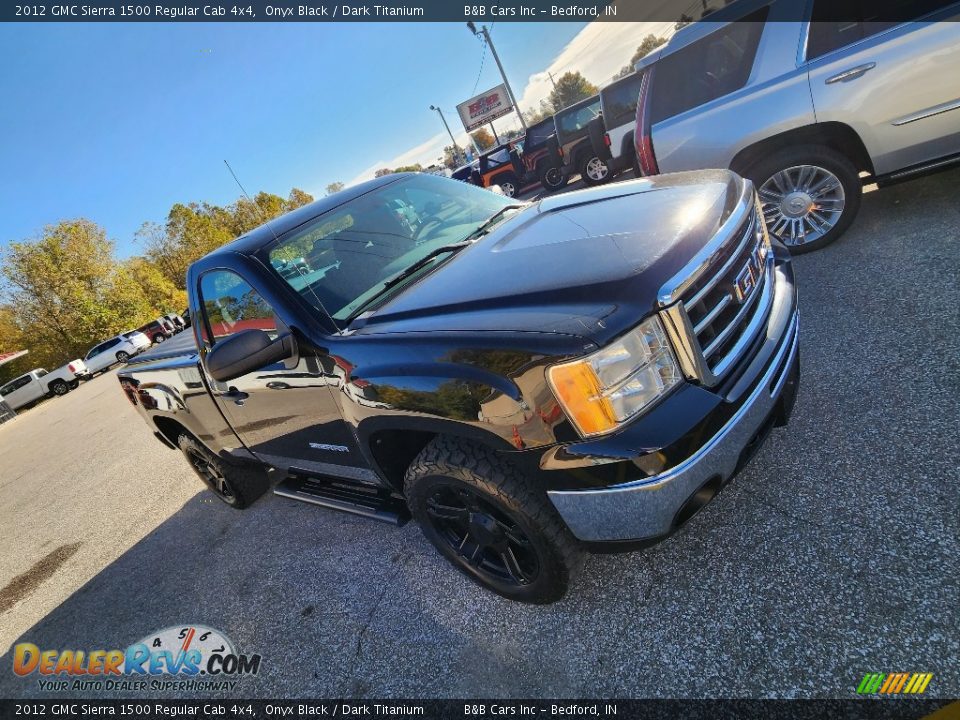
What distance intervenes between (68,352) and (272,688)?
130ft

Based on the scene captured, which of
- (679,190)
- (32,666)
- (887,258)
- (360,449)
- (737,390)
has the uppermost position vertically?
(679,190)

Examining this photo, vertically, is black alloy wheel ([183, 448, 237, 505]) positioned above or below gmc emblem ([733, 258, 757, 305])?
below

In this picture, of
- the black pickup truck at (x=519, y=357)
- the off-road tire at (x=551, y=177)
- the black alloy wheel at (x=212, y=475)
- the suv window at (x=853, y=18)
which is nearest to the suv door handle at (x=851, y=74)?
the suv window at (x=853, y=18)

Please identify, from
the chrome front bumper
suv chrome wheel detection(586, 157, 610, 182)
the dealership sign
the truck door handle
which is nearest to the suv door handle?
the chrome front bumper

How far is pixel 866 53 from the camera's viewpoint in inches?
134

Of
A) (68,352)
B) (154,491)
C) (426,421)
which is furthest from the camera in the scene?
(68,352)

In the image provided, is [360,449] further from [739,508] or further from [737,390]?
[739,508]

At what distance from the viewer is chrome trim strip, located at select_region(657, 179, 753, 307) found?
1500 mm

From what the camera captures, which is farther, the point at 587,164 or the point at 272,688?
the point at 587,164

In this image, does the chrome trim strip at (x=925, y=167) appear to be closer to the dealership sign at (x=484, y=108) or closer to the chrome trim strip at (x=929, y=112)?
the chrome trim strip at (x=929, y=112)

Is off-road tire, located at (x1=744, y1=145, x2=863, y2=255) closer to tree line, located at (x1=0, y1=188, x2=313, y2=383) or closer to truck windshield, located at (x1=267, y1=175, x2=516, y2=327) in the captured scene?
truck windshield, located at (x1=267, y1=175, x2=516, y2=327)

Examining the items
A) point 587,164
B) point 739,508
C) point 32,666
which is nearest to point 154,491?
point 32,666

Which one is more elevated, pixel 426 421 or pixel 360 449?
pixel 426 421

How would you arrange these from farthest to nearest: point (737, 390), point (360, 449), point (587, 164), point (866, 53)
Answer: point (587, 164), point (866, 53), point (360, 449), point (737, 390)
